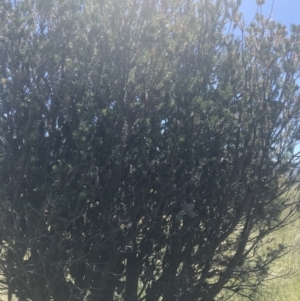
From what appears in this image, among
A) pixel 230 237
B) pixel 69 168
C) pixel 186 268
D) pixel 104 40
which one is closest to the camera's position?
pixel 69 168

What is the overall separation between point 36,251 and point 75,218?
0.67m

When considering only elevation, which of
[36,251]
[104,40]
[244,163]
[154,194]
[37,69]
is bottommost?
[36,251]

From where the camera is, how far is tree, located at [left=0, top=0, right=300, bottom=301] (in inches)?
191

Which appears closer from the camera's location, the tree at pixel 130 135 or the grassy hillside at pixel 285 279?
the tree at pixel 130 135

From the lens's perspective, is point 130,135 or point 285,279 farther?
point 285,279

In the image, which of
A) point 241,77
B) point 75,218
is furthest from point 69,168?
point 241,77

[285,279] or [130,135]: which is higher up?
[130,135]

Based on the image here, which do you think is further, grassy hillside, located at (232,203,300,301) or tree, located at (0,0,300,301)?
grassy hillside, located at (232,203,300,301)

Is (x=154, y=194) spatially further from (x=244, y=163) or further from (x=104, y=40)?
(x=104, y=40)

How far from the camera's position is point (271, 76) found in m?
5.51

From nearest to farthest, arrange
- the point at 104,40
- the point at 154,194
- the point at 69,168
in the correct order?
the point at 69,168
the point at 104,40
the point at 154,194

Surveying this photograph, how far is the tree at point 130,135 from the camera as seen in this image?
4.84m

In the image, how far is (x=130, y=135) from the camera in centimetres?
495

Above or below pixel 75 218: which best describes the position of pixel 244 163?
above
